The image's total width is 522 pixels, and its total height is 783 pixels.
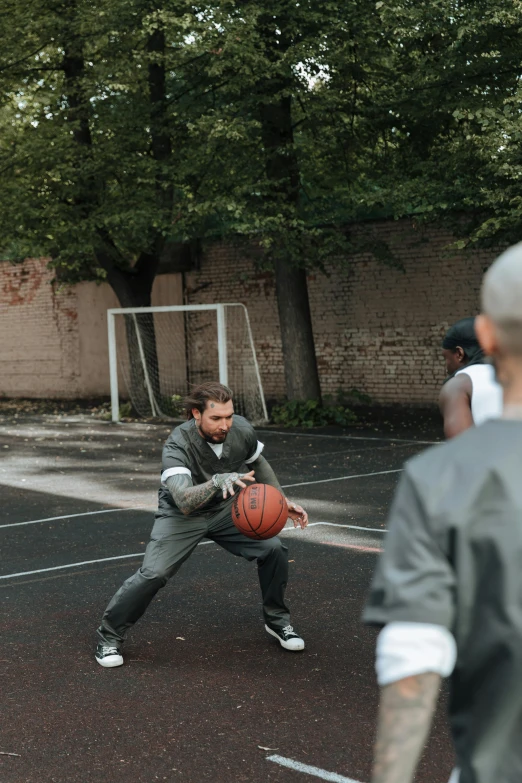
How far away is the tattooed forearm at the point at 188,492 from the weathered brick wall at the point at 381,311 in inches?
562

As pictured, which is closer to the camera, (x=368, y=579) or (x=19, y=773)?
(x=19, y=773)

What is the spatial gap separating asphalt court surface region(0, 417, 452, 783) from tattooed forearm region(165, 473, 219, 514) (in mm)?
940

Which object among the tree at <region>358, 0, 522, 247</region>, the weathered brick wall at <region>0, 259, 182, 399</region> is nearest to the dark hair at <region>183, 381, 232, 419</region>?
the tree at <region>358, 0, 522, 247</region>

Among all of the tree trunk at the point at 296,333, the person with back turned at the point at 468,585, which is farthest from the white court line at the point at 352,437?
→ the person with back turned at the point at 468,585

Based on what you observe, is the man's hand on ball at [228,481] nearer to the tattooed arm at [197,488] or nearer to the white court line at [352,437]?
the tattooed arm at [197,488]

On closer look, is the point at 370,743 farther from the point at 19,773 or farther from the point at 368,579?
the point at 368,579

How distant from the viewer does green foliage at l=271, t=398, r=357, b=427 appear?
1995cm

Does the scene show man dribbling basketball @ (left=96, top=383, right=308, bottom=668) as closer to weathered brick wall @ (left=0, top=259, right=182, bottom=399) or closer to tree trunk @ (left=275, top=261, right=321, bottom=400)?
tree trunk @ (left=275, top=261, right=321, bottom=400)

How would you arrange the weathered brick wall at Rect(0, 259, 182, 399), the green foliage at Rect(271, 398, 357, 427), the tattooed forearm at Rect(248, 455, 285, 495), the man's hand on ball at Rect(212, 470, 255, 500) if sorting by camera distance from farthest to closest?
1. the weathered brick wall at Rect(0, 259, 182, 399)
2. the green foliage at Rect(271, 398, 357, 427)
3. the tattooed forearm at Rect(248, 455, 285, 495)
4. the man's hand on ball at Rect(212, 470, 255, 500)

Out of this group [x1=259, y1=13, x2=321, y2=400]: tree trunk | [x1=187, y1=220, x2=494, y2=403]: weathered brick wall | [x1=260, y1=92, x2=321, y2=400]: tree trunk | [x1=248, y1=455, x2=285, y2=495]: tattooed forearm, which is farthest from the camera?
[x1=187, y1=220, x2=494, y2=403]: weathered brick wall

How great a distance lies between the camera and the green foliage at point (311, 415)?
1995 centimetres

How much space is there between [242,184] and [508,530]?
17.9 metres

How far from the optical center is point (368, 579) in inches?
315

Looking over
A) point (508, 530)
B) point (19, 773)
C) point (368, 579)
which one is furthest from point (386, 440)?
point (508, 530)
